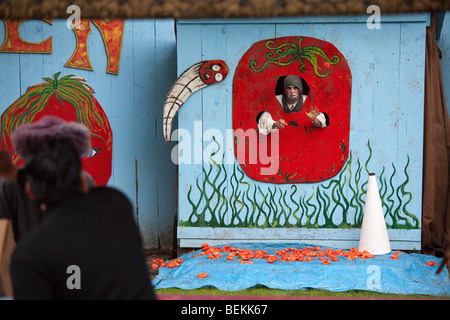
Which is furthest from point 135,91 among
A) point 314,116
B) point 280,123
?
point 314,116

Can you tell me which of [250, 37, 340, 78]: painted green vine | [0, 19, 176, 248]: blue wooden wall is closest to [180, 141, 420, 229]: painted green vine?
[0, 19, 176, 248]: blue wooden wall

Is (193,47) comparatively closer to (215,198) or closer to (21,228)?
(215,198)

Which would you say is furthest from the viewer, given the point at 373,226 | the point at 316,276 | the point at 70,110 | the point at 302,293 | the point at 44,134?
the point at 70,110

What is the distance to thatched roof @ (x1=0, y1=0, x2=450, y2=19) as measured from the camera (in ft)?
5.50

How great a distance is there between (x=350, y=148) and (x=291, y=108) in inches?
29.5

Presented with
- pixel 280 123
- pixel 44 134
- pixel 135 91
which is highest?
pixel 135 91

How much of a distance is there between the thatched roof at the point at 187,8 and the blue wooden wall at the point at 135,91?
408cm

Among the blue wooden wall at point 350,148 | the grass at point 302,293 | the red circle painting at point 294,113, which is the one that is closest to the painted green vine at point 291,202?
the blue wooden wall at point 350,148

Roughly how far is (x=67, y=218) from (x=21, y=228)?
0.60m

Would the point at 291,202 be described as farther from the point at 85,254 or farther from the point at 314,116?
the point at 85,254

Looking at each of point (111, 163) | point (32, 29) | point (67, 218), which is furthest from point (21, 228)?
point (32, 29)

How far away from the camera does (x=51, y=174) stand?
58.3 inches

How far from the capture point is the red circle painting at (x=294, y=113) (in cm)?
498

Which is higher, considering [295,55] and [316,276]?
[295,55]
